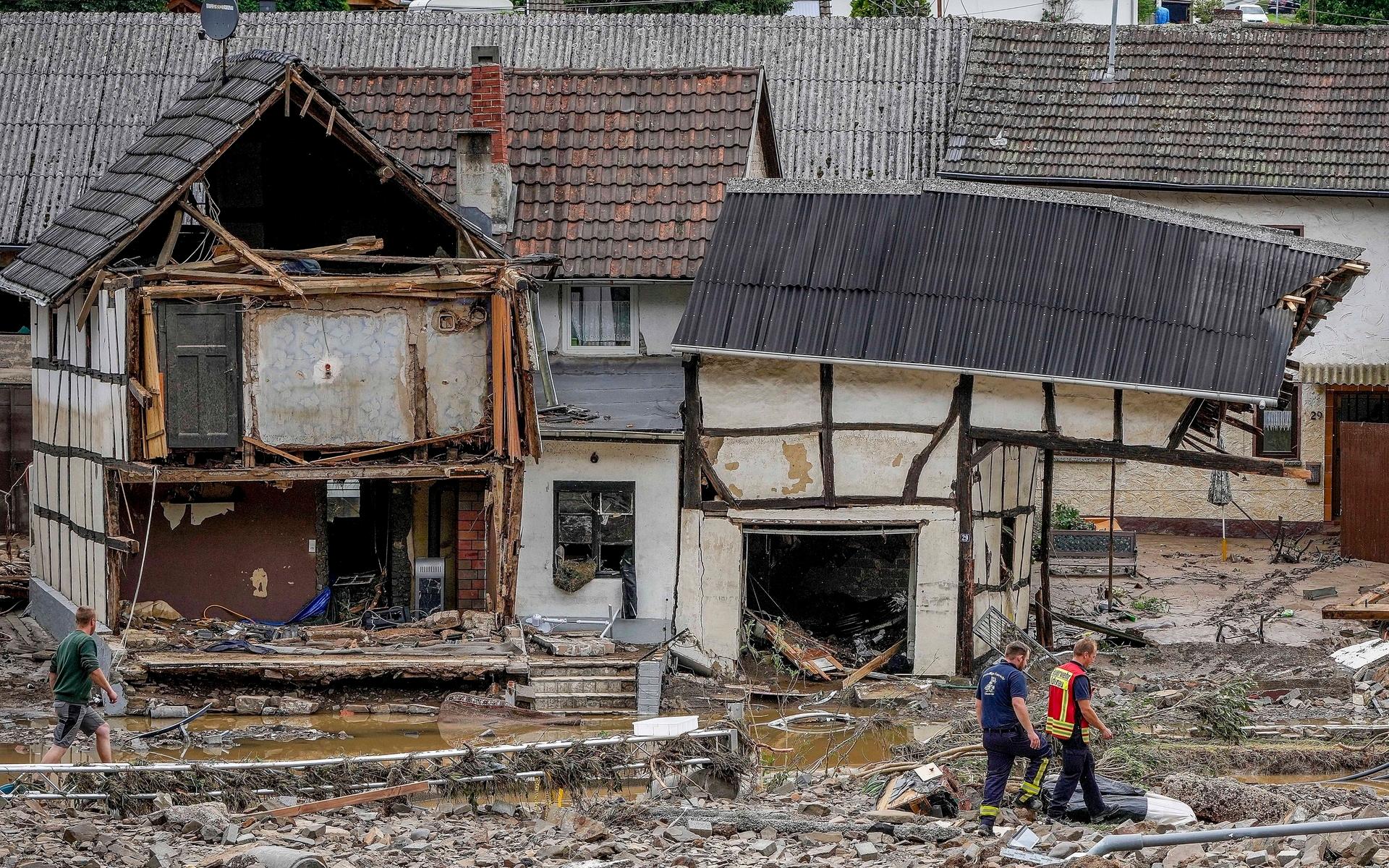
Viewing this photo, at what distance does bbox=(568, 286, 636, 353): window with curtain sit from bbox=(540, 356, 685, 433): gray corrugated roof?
21 cm

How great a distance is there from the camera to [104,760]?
51.6 ft

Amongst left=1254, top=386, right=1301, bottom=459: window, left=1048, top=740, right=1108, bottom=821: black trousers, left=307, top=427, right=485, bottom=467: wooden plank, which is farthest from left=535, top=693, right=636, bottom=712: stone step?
left=1254, top=386, right=1301, bottom=459: window

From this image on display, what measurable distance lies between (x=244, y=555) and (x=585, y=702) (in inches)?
189

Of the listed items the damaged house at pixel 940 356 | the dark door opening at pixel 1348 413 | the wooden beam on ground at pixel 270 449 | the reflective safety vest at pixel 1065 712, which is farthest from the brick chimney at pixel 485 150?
the dark door opening at pixel 1348 413

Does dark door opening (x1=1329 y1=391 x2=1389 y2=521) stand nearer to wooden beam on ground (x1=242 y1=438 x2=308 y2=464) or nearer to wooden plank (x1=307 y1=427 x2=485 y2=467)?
wooden plank (x1=307 y1=427 x2=485 y2=467)

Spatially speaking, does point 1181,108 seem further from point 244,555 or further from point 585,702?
point 244,555

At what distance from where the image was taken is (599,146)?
2505 centimetres

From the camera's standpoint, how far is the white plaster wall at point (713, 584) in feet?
74.0

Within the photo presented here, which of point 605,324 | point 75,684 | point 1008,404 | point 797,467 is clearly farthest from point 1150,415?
point 75,684

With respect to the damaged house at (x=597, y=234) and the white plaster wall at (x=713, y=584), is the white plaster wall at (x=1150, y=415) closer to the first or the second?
the white plaster wall at (x=713, y=584)

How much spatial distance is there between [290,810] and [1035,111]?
2390cm

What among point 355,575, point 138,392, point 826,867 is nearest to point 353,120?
point 138,392

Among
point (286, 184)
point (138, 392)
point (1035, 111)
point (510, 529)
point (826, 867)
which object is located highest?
point (1035, 111)

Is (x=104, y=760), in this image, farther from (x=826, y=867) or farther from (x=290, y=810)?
(x=826, y=867)
